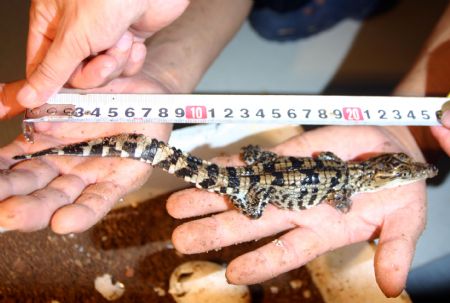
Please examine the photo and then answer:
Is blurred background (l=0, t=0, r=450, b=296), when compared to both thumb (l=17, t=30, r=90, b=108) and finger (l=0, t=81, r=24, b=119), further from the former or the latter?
thumb (l=17, t=30, r=90, b=108)

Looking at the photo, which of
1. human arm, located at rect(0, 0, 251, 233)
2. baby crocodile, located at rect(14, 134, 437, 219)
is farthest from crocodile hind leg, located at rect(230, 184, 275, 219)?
human arm, located at rect(0, 0, 251, 233)

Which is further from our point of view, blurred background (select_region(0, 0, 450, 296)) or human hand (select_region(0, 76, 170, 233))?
blurred background (select_region(0, 0, 450, 296))

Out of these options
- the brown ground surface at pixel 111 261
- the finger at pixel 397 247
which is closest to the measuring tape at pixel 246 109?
the finger at pixel 397 247

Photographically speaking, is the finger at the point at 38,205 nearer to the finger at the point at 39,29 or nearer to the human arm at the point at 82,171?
the human arm at the point at 82,171

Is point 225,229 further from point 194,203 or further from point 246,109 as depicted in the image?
point 246,109

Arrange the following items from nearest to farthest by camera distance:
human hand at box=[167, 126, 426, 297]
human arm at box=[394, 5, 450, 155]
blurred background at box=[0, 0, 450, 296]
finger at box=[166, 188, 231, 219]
A: 1. human hand at box=[167, 126, 426, 297]
2. finger at box=[166, 188, 231, 219]
3. human arm at box=[394, 5, 450, 155]
4. blurred background at box=[0, 0, 450, 296]

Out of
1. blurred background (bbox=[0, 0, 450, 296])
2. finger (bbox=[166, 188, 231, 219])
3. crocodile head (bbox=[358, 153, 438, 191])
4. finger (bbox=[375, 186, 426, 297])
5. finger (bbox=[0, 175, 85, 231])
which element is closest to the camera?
finger (bbox=[0, 175, 85, 231])

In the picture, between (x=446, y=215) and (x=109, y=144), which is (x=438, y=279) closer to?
(x=446, y=215)

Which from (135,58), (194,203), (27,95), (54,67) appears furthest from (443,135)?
(27,95)
